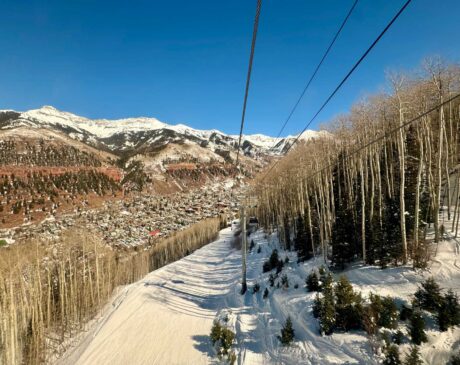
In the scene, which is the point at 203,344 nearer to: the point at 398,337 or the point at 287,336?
the point at 287,336

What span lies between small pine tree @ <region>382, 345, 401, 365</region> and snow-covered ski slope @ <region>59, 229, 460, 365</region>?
1.85ft

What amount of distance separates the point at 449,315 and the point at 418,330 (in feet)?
3.40

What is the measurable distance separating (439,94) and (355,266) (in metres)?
10.2

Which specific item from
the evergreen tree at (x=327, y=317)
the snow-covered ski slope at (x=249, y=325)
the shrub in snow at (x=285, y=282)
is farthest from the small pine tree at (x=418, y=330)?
the shrub in snow at (x=285, y=282)

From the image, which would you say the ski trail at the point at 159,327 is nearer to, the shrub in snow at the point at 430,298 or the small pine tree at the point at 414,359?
the small pine tree at the point at 414,359

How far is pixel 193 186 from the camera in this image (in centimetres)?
13562

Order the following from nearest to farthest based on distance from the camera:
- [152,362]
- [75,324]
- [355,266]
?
[152,362] < [355,266] < [75,324]

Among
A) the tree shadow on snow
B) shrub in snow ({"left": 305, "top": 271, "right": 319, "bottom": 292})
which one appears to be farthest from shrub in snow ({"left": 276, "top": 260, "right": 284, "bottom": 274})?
the tree shadow on snow

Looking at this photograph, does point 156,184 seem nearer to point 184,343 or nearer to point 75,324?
point 75,324

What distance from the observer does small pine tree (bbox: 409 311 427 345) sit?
6904 millimetres

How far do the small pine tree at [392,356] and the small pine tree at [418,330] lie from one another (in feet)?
2.29

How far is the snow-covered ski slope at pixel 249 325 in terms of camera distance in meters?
8.23

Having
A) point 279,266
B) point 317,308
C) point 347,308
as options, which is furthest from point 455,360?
point 279,266

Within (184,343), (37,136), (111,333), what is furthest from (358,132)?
(37,136)
